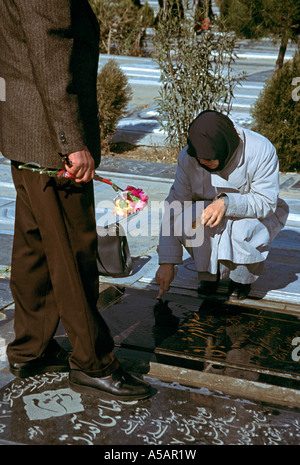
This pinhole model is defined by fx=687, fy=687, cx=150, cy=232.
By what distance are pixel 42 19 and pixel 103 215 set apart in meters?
2.94

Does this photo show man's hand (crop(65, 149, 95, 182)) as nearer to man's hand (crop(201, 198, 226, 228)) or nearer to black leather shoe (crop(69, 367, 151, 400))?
black leather shoe (crop(69, 367, 151, 400))

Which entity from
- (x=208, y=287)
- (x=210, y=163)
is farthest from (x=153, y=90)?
(x=210, y=163)

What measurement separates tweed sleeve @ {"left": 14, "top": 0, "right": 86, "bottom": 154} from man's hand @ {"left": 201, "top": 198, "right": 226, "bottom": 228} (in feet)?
3.64

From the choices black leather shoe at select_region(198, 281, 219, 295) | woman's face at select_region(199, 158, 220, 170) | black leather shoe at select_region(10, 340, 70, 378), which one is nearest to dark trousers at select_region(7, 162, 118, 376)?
A: black leather shoe at select_region(10, 340, 70, 378)

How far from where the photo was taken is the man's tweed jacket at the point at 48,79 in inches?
92.7

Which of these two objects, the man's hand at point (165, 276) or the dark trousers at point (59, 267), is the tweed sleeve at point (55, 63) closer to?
the dark trousers at point (59, 267)

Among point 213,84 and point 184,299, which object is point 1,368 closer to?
point 184,299

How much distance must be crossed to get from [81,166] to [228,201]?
1203 mm

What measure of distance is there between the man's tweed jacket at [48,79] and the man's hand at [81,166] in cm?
3

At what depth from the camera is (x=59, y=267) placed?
2650mm

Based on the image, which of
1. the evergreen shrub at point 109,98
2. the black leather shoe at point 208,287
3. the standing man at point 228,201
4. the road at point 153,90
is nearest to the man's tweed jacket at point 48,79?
the standing man at point 228,201

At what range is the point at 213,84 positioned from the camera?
21.9 feet

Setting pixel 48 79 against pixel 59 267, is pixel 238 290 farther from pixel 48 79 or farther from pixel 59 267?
A: pixel 48 79
